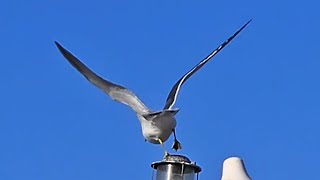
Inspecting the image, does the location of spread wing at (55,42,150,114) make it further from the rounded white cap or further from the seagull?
the rounded white cap

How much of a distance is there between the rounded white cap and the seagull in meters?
0.50

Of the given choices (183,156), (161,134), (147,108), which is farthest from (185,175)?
(147,108)

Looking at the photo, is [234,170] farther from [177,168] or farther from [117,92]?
[117,92]

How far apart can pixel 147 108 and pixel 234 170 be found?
1.65 m

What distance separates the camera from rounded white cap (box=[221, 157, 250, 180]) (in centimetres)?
571

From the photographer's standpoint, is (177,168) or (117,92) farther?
(117,92)

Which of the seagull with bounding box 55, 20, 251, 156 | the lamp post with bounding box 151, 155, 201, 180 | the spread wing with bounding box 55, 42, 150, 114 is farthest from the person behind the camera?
the spread wing with bounding box 55, 42, 150, 114

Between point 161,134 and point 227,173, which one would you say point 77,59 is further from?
point 227,173

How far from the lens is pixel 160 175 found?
5.74 meters

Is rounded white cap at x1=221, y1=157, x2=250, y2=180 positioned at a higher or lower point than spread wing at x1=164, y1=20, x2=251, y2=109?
lower

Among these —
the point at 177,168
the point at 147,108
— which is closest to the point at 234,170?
the point at 177,168

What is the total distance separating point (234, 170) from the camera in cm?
573

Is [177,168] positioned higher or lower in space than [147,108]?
lower

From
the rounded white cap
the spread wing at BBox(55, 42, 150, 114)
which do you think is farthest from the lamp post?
the spread wing at BBox(55, 42, 150, 114)
